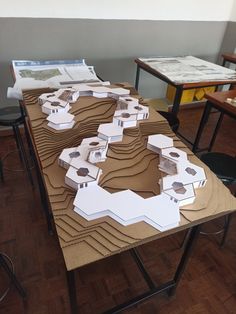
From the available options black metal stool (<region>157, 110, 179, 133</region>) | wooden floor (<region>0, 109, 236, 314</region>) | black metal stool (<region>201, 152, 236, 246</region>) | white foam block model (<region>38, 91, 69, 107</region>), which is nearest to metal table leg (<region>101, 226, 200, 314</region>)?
wooden floor (<region>0, 109, 236, 314</region>)

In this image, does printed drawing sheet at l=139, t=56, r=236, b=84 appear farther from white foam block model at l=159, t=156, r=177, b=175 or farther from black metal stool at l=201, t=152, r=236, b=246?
white foam block model at l=159, t=156, r=177, b=175

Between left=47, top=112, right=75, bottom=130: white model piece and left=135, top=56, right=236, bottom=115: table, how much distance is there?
109 centimetres

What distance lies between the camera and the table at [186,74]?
1.99m

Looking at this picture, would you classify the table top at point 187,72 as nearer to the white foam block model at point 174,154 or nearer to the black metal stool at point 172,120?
the black metal stool at point 172,120

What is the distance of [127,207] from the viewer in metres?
0.77

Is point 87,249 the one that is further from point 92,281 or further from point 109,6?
point 109,6

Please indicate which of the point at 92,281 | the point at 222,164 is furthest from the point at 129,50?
the point at 92,281

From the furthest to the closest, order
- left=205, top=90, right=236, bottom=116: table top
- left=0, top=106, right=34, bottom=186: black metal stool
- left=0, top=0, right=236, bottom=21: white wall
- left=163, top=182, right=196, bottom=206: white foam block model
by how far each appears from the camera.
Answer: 1. left=0, top=0, right=236, bottom=21: white wall
2. left=0, top=106, right=34, bottom=186: black metal stool
3. left=205, top=90, right=236, bottom=116: table top
4. left=163, top=182, right=196, bottom=206: white foam block model

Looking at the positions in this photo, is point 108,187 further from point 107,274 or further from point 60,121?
point 107,274

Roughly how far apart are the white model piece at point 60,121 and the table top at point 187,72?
1.09 m

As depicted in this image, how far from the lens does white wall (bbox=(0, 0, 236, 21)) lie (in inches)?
85.8

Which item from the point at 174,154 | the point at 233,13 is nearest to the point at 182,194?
the point at 174,154

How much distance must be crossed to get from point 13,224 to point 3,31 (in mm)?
1639

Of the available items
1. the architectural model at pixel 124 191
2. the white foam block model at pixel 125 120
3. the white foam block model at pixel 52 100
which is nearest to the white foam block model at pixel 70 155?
the architectural model at pixel 124 191
